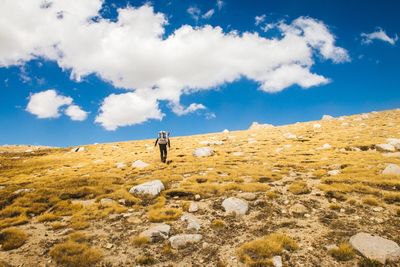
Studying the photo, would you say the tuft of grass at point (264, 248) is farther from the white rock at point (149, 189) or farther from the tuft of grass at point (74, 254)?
→ the white rock at point (149, 189)

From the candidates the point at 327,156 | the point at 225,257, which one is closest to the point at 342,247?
the point at 225,257

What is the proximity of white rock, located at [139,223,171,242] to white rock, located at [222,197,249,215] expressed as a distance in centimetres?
325

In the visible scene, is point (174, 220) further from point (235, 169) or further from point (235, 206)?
point (235, 169)

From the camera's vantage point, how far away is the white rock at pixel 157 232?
457 inches

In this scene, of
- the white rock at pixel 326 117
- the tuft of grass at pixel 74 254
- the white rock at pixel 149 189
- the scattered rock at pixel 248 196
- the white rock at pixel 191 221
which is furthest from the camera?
the white rock at pixel 326 117

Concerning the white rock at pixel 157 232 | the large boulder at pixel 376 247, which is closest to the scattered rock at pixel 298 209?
the large boulder at pixel 376 247

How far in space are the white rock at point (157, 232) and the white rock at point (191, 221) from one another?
93cm

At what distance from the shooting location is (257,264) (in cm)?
934

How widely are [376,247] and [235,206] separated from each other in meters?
6.06

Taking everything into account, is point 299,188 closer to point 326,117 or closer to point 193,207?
point 193,207

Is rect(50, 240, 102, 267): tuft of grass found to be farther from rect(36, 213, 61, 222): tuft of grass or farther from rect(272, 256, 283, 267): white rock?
rect(272, 256, 283, 267): white rock

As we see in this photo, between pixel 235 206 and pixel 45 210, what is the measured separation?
10045 millimetres

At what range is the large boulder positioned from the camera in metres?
9.25

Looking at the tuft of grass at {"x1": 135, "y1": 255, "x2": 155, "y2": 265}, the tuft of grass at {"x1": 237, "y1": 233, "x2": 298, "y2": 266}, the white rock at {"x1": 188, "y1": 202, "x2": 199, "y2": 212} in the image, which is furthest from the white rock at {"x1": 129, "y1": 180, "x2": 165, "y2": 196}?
the tuft of grass at {"x1": 237, "y1": 233, "x2": 298, "y2": 266}
